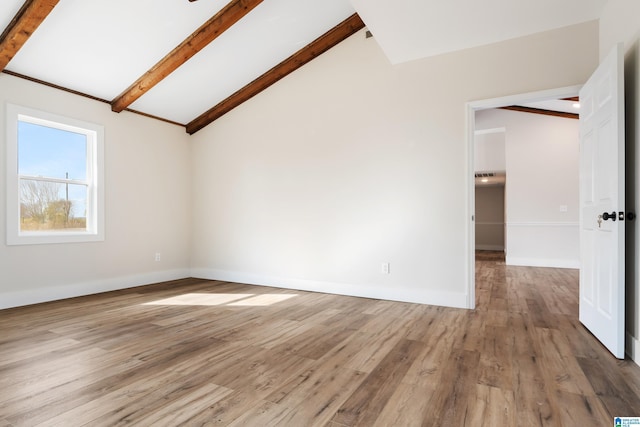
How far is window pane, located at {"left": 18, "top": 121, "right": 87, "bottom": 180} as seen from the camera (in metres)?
4.04

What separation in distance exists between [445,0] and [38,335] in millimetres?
4437

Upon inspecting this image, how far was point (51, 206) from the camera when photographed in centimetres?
428

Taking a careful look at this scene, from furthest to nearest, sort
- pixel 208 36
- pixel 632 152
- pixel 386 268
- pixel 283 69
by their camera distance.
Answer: pixel 283 69 → pixel 386 268 → pixel 208 36 → pixel 632 152

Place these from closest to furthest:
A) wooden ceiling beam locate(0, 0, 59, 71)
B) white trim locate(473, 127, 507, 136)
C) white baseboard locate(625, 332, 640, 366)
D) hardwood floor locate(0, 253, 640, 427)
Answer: hardwood floor locate(0, 253, 640, 427) < white baseboard locate(625, 332, 640, 366) < wooden ceiling beam locate(0, 0, 59, 71) < white trim locate(473, 127, 507, 136)

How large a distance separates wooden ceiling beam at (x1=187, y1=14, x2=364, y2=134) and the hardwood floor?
3.10 meters

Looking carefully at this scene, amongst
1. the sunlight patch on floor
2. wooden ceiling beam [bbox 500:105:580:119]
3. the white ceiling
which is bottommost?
the sunlight patch on floor

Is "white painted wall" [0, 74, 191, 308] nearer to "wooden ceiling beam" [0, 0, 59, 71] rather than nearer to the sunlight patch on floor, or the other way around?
"wooden ceiling beam" [0, 0, 59, 71]

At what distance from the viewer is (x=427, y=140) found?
3.94 meters

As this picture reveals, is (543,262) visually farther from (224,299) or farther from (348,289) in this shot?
(224,299)

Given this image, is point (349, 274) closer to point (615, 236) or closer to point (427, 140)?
point (427, 140)

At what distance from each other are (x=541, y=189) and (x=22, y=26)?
821 centimetres

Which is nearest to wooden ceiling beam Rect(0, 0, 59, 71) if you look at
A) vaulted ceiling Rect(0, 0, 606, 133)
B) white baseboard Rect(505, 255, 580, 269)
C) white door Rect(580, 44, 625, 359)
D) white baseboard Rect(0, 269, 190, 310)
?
vaulted ceiling Rect(0, 0, 606, 133)

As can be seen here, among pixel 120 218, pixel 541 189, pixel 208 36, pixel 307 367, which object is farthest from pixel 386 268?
pixel 541 189

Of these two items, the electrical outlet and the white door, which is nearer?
the white door
